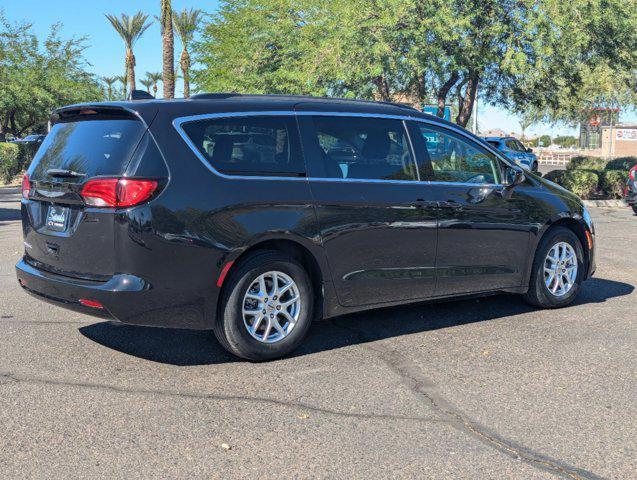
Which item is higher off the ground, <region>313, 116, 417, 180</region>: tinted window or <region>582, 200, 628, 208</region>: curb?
<region>313, 116, 417, 180</region>: tinted window

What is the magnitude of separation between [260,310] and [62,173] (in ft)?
5.49

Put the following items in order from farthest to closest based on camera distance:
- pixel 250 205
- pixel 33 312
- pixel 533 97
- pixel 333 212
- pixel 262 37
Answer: pixel 262 37 → pixel 533 97 → pixel 33 312 → pixel 333 212 → pixel 250 205

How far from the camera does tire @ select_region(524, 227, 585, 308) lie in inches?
281

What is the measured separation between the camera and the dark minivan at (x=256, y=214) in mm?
4984

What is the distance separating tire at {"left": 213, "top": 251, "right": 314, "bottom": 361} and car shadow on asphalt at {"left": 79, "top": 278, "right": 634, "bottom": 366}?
228 millimetres

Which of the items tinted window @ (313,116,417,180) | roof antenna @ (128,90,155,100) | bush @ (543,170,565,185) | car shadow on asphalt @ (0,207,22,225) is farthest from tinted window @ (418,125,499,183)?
bush @ (543,170,565,185)

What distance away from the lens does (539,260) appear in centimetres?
712

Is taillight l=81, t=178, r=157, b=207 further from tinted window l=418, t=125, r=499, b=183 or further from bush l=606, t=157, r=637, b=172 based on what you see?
bush l=606, t=157, r=637, b=172

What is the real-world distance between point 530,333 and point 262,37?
2211 centimetres

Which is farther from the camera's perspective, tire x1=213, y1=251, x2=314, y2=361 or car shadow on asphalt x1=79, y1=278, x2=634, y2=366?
car shadow on asphalt x1=79, y1=278, x2=634, y2=366

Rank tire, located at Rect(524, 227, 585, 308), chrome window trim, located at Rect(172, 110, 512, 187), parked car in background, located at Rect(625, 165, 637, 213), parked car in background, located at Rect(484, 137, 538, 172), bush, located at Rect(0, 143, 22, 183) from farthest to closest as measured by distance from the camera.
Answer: parked car in background, located at Rect(484, 137, 538, 172), bush, located at Rect(0, 143, 22, 183), parked car in background, located at Rect(625, 165, 637, 213), tire, located at Rect(524, 227, 585, 308), chrome window trim, located at Rect(172, 110, 512, 187)

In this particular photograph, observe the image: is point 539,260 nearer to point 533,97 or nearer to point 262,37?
point 533,97

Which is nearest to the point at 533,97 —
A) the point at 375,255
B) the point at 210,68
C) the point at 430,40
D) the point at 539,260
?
the point at 430,40

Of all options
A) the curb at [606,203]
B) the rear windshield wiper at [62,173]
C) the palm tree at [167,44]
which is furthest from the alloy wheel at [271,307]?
the palm tree at [167,44]
